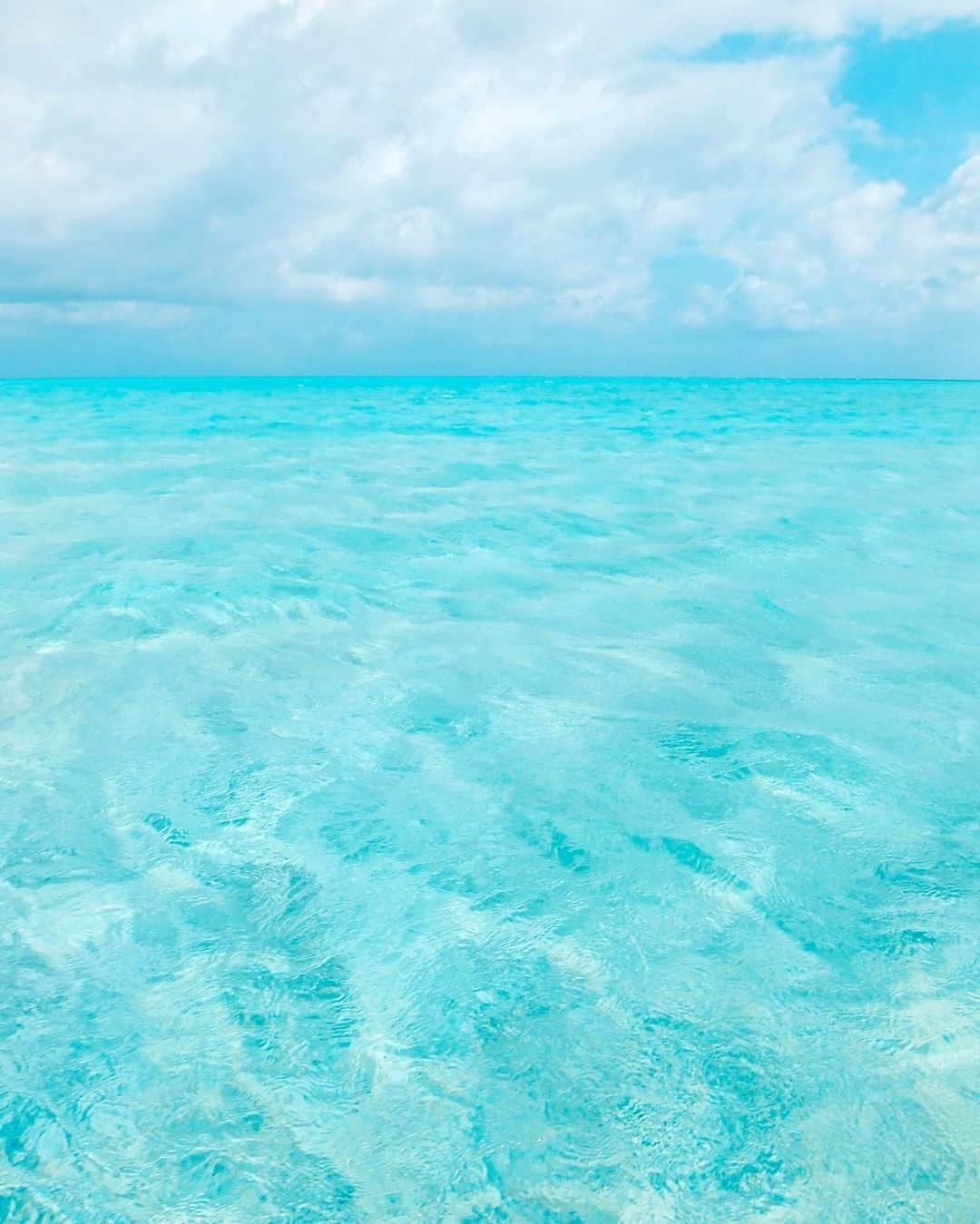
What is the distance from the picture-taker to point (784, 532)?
54.3 feet

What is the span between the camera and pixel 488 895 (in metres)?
5.34

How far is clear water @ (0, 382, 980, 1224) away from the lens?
359 cm

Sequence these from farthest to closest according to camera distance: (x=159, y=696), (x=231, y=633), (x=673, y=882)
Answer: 1. (x=231, y=633)
2. (x=159, y=696)
3. (x=673, y=882)

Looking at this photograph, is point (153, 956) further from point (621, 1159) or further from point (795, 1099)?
point (795, 1099)

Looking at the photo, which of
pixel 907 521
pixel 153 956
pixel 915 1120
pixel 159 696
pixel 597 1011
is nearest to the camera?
pixel 915 1120

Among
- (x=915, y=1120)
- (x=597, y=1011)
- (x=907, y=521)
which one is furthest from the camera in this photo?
(x=907, y=521)

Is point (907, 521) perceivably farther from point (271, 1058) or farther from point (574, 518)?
point (271, 1058)

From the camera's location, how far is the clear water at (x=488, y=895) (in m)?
3.59

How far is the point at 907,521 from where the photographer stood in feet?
58.5

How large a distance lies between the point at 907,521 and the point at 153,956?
665 inches

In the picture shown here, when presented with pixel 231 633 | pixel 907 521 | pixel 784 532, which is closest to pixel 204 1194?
pixel 231 633

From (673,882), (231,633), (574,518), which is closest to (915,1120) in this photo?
(673,882)

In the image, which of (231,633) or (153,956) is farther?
(231,633)

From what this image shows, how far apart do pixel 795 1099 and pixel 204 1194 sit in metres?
2.42
